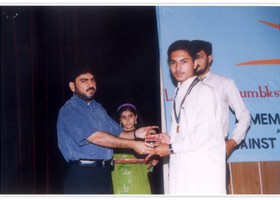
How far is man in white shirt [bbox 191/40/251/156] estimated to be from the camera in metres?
2.79

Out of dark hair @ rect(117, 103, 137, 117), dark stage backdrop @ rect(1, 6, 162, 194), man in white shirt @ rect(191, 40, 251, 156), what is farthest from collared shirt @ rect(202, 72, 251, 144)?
dark hair @ rect(117, 103, 137, 117)

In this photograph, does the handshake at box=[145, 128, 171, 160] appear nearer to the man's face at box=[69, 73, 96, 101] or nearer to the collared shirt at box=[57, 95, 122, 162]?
the collared shirt at box=[57, 95, 122, 162]

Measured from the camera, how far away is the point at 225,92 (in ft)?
9.35

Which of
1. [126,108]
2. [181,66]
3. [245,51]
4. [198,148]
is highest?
[245,51]

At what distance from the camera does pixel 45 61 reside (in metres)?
2.95

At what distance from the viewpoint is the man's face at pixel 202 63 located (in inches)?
112

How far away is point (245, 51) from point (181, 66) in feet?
1.88

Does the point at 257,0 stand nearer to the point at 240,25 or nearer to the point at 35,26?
the point at 240,25

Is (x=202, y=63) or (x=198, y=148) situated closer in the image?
(x=198, y=148)

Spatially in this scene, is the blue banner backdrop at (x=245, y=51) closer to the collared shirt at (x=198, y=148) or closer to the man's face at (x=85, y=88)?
the collared shirt at (x=198, y=148)

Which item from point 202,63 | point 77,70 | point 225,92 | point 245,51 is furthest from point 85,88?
point 245,51

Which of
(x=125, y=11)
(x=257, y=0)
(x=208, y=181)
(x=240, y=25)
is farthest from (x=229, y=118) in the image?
(x=125, y=11)

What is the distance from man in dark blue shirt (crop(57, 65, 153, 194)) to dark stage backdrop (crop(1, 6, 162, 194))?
67 millimetres

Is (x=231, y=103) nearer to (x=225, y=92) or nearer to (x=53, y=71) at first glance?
(x=225, y=92)
